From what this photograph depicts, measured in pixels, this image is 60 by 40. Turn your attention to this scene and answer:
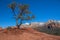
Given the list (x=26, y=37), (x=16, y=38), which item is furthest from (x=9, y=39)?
(x=26, y=37)

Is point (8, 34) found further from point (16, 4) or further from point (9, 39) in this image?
point (16, 4)

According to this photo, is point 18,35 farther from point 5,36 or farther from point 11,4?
point 11,4

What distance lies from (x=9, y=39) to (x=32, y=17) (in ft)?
30.9

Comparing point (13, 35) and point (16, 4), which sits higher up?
point (16, 4)

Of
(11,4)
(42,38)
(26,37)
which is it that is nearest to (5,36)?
(26,37)

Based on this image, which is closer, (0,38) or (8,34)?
(0,38)

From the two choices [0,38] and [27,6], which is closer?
[0,38]

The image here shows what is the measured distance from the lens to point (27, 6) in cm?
3070

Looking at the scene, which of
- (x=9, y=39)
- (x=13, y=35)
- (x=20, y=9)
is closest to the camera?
(x=9, y=39)

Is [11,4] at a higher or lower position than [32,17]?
higher

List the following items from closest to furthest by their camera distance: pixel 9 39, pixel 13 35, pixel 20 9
A: pixel 9 39, pixel 13 35, pixel 20 9

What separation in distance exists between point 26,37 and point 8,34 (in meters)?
3.15

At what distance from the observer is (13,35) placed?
25.4 meters

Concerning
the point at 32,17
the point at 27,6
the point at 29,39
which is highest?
the point at 27,6
